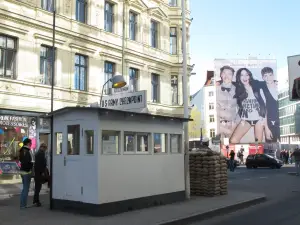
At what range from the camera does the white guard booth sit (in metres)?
9.51

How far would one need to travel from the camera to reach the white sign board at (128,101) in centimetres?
1169

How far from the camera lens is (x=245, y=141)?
74.1 meters

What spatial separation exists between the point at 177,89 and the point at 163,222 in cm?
2405

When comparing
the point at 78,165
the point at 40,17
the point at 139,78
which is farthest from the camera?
the point at 139,78

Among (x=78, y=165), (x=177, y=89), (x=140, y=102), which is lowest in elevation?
(x=78, y=165)

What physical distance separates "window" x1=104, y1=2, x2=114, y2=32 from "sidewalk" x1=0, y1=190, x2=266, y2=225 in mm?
16494

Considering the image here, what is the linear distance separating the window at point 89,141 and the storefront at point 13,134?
1110 cm

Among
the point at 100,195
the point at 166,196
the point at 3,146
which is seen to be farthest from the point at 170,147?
the point at 3,146

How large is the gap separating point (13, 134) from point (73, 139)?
11218 mm

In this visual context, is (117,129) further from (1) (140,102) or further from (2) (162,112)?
(2) (162,112)

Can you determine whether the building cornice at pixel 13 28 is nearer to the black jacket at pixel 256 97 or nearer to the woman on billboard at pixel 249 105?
the black jacket at pixel 256 97

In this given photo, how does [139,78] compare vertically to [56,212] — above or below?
above

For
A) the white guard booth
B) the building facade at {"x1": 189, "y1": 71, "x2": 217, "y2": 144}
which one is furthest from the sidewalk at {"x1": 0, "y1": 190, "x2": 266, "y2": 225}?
the building facade at {"x1": 189, "y1": 71, "x2": 217, "y2": 144}

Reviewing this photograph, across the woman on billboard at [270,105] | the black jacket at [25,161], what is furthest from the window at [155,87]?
the woman on billboard at [270,105]
